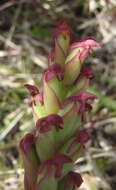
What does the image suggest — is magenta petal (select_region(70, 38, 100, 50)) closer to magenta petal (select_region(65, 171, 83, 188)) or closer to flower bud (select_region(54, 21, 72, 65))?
flower bud (select_region(54, 21, 72, 65))

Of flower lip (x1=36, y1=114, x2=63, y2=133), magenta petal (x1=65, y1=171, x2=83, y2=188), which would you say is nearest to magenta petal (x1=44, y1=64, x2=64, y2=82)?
flower lip (x1=36, y1=114, x2=63, y2=133)

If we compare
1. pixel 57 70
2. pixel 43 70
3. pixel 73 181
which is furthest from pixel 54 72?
pixel 43 70

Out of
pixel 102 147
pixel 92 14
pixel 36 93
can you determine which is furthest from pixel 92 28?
pixel 36 93

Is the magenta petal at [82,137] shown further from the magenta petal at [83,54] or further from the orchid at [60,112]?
the magenta petal at [83,54]

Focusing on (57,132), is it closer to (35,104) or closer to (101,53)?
(35,104)

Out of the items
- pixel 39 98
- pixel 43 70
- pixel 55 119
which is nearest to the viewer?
pixel 55 119

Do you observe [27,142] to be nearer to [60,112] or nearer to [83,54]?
[60,112]

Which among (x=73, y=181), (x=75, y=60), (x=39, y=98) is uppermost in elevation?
(x=75, y=60)
